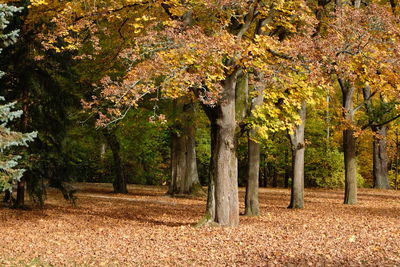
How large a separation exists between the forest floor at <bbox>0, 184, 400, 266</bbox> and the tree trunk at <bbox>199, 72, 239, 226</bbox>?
451 millimetres

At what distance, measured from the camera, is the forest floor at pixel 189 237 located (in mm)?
8898

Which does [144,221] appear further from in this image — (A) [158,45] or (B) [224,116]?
(A) [158,45]

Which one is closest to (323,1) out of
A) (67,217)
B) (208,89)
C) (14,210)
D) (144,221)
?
(208,89)

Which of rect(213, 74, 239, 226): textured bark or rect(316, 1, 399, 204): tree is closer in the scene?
rect(316, 1, 399, 204): tree

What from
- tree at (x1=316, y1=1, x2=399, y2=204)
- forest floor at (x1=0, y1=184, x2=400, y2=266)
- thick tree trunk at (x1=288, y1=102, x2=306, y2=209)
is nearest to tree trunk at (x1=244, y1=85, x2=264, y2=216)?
forest floor at (x1=0, y1=184, x2=400, y2=266)

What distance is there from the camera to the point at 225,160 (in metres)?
12.3

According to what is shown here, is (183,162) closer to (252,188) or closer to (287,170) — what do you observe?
(252,188)

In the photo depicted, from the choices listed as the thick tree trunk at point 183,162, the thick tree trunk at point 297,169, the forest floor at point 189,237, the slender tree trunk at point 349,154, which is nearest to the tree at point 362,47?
the forest floor at point 189,237

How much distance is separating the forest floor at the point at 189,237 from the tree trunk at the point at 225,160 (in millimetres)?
451

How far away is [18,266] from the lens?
8703 millimetres

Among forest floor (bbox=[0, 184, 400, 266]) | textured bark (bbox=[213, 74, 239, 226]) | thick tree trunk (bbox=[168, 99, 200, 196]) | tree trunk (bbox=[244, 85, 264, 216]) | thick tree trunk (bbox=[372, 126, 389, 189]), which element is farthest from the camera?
thick tree trunk (bbox=[372, 126, 389, 189])

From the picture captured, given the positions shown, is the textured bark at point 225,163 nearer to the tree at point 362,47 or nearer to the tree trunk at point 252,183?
the tree at point 362,47

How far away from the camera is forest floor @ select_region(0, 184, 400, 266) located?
29.2 ft

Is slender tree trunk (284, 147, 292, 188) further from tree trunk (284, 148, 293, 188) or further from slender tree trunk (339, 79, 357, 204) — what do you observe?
slender tree trunk (339, 79, 357, 204)
